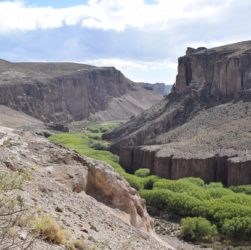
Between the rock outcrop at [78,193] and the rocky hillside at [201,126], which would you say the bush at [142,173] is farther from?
the rock outcrop at [78,193]

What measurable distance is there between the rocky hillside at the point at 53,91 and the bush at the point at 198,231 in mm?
106812

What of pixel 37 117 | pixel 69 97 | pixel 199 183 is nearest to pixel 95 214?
pixel 199 183

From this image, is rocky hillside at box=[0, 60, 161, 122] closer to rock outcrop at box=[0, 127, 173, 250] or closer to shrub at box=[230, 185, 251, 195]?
shrub at box=[230, 185, 251, 195]

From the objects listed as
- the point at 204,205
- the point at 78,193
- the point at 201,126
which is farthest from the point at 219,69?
the point at 78,193

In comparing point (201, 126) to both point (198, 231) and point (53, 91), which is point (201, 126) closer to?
point (198, 231)

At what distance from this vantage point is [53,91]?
166 m

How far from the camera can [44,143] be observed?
21.0 metres

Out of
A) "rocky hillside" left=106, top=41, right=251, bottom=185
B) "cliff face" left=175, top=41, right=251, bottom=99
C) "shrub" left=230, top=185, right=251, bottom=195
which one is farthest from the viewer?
"cliff face" left=175, top=41, right=251, bottom=99

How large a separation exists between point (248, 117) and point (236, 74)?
2032cm

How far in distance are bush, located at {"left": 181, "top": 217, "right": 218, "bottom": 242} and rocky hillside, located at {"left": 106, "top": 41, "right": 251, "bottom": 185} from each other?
2161 cm

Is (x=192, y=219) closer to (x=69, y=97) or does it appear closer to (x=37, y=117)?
(x=37, y=117)

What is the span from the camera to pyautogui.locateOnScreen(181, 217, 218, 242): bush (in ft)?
150

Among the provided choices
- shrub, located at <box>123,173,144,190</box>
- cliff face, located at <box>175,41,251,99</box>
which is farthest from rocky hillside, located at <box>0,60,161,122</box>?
shrub, located at <box>123,173,144,190</box>

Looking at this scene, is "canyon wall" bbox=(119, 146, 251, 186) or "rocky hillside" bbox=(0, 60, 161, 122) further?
"rocky hillside" bbox=(0, 60, 161, 122)
